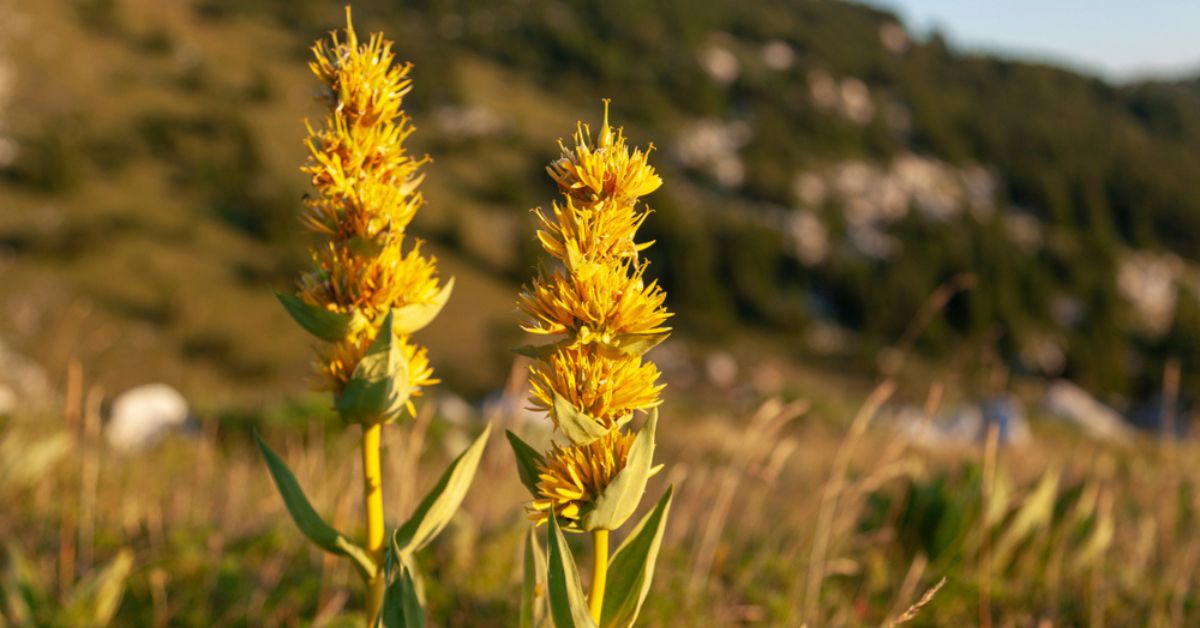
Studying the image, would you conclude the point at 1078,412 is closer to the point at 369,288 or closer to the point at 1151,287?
the point at 369,288

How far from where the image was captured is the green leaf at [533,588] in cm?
136

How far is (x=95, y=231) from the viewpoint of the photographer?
23.7m

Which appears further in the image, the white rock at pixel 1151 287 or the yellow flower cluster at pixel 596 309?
the white rock at pixel 1151 287

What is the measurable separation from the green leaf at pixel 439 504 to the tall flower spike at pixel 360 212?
12 centimetres

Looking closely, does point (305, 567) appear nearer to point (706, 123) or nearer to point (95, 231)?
point (95, 231)

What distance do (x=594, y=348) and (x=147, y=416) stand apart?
8.72 m

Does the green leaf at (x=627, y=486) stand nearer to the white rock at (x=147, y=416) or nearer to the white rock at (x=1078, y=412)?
the white rock at (x=147, y=416)

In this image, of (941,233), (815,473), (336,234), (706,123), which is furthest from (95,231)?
(941,233)

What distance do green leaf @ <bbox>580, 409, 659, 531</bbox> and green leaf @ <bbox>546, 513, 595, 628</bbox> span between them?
0.16 ft

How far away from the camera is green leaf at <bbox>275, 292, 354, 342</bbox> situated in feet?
4.33

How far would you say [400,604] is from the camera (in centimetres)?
128

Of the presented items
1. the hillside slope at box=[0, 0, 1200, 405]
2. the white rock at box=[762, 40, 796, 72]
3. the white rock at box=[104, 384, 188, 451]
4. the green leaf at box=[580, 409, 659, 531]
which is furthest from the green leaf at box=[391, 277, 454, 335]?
the white rock at box=[762, 40, 796, 72]

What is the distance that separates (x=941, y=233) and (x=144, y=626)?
153ft

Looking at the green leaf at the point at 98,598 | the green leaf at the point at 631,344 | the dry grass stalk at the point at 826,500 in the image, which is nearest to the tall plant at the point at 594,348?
the green leaf at the point at 631,344
